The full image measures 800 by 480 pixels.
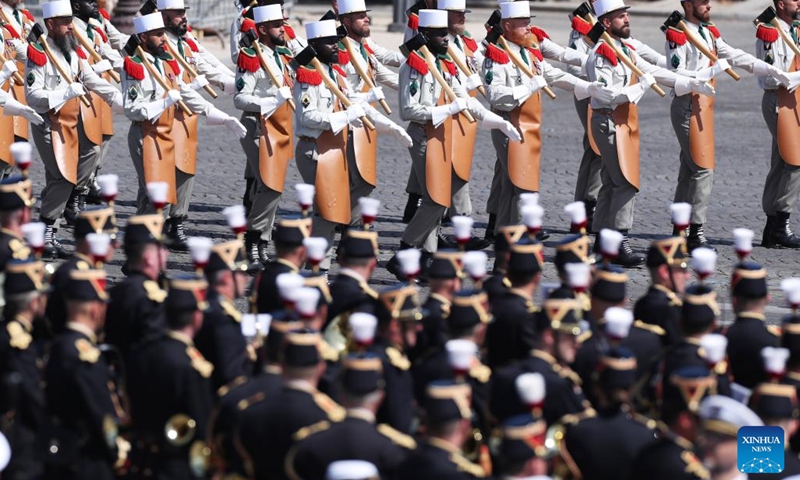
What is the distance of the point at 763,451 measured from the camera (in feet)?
22.3

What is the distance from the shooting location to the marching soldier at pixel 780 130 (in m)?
13.4

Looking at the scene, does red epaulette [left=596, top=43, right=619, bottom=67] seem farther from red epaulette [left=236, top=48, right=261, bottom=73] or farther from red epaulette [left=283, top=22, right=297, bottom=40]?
red epaulette [left=236, top=48, right=261, bottom=73]

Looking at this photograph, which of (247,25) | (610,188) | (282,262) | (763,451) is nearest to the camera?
(763,451)

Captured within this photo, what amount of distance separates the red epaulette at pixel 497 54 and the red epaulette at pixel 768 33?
2.16 m

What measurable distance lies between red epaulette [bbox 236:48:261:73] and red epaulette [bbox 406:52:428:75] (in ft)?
4.32

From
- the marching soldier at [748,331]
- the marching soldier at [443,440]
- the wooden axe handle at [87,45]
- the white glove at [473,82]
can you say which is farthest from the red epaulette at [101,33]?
the marching soldier at [443,440]

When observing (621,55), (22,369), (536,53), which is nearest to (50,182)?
(536,53)

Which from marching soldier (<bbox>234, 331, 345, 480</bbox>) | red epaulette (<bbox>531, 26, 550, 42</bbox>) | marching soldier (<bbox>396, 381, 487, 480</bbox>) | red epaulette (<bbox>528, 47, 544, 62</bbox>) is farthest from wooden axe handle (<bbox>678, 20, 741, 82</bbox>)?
marching soldier (<bbox>396, 381, 487, 480</bbox>)

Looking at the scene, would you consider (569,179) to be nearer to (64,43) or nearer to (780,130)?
(780,130)

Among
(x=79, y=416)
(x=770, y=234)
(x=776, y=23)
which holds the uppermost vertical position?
(x=776, y=23)

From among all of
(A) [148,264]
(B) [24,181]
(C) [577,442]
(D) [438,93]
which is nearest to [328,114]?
(D) [438,93]

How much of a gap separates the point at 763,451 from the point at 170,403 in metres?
2.54

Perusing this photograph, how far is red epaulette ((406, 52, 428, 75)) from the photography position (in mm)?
12328

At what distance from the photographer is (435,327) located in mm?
8297
